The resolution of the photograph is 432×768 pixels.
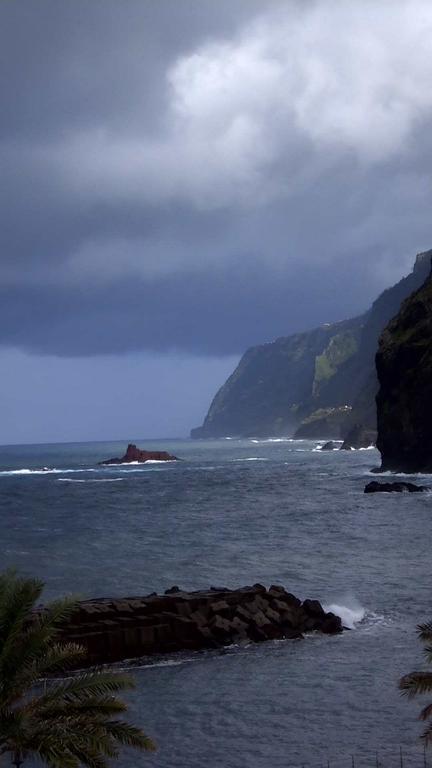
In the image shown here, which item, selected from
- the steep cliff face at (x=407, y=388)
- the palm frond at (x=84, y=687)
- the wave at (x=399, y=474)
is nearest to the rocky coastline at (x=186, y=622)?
the palm frond at (x=84, y=687)

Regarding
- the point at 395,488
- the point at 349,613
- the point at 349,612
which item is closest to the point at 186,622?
the point at 349,613

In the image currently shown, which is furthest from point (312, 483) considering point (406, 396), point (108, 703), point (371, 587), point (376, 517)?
point (108, 703)

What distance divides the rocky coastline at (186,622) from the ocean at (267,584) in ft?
2.89

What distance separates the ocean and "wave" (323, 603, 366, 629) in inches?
5.0

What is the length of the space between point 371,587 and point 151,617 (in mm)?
14712

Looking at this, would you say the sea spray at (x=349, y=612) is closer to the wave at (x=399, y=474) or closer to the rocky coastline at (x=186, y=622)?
the rocky coastline at (x=186, y=622)

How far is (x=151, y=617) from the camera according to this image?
112 feet

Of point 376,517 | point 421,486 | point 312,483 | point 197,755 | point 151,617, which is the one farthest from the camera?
point 312,483

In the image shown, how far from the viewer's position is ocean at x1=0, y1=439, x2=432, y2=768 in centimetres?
2344

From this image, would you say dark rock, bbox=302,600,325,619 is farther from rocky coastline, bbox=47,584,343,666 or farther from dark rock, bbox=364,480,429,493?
dark rock, bbox=364,480,429,493

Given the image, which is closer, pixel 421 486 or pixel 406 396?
pixel 421 486

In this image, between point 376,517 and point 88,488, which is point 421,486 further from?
point 88,488

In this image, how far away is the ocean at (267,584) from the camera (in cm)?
2344

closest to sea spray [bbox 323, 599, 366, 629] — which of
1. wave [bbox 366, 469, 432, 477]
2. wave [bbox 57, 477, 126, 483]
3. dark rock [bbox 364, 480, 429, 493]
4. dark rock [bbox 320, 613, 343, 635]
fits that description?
dark rock [bbox 320, 613, 343, 635]
